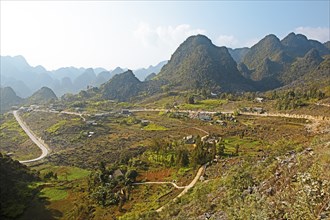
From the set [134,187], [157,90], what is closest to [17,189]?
[134,187]

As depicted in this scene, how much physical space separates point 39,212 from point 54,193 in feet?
17.8

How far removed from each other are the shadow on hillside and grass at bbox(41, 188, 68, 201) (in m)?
1.64

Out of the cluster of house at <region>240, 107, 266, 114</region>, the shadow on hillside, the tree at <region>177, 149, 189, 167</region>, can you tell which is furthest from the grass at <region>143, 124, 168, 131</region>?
the shadow on hillside

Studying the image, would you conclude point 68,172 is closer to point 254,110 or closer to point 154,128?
point 154,128

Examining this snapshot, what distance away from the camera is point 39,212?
31484 mm

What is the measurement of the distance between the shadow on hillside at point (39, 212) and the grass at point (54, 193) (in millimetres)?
1644

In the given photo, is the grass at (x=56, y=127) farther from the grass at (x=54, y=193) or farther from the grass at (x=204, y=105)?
the grass at (x=54, y=193)

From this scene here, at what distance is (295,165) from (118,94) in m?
149

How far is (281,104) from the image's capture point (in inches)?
2992

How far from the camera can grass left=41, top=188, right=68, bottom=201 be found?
3541 centimetres

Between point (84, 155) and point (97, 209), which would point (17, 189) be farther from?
point (84, 155)

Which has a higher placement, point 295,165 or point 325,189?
point 325,189

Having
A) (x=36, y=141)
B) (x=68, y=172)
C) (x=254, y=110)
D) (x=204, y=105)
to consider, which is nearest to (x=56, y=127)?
(x=36, y=141)

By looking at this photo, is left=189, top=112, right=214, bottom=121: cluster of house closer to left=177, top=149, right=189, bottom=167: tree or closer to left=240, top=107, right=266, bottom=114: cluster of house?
left=240, top=107, right=266, bottom=114: cluster of house
